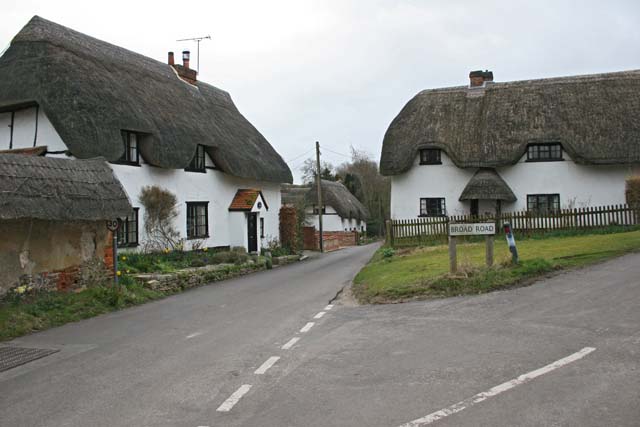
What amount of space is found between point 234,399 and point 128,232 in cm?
1620

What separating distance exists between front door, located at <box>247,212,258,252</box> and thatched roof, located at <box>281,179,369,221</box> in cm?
2198

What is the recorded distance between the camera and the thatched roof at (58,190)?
38.4ft

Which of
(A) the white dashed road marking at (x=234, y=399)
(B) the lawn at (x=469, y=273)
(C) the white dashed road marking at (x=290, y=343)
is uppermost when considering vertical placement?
(B) the lawn at (x=469, y=273)

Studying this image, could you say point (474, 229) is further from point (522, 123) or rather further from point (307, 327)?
point (522, 123)

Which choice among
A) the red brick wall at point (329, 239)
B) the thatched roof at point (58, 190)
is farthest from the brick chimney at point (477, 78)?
the thatched roof at point (58, 190)

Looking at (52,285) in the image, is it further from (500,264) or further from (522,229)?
(522,229)

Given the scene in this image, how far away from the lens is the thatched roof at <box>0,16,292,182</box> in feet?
61.0

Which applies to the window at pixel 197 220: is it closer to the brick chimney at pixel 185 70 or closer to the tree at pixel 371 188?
the brick chimney at pixel 185 70

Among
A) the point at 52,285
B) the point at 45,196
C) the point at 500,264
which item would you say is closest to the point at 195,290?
the point at 52,285

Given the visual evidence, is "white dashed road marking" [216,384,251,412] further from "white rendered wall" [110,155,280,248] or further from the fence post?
the fence post

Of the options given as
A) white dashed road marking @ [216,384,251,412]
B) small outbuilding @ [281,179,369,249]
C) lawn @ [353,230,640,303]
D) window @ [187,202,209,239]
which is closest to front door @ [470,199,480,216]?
lawn @ [353,230,640,303]

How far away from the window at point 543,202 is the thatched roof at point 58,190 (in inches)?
792

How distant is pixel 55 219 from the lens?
12.5 m

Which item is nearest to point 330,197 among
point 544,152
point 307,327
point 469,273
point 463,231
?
point 544,152
